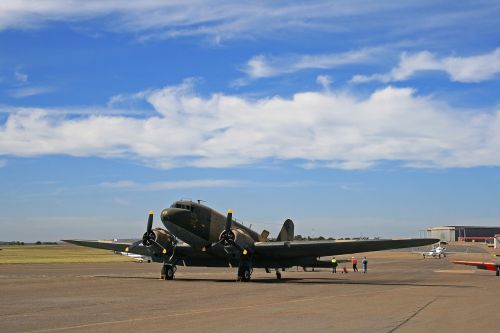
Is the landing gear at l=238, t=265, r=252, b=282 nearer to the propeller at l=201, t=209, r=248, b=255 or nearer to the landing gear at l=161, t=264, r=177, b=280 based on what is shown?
the propeller at l=201, t=209, r=248, b=255

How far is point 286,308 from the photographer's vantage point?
68.1 ft

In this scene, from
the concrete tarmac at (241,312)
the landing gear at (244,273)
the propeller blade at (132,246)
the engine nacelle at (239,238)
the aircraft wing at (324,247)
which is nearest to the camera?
the concrete tarmac at (241,312)

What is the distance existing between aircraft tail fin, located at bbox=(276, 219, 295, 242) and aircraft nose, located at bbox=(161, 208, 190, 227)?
11875mm

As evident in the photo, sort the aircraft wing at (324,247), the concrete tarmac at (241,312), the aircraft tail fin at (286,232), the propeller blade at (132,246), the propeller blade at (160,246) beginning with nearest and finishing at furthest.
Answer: the concrete tarmac at (241,312) < the aircraft wing at (324,247) < the propeller blade at (160,246) < the propeller blade at (132,246) < the aircraft tail fin at (286,232)

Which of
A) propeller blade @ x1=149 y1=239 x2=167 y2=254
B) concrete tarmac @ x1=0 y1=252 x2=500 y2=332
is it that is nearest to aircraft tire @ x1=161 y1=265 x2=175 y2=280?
propeller blade @ x1=149 y1=239 x2=167 y2=254

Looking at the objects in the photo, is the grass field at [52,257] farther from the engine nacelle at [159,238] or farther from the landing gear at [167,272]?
the landing gear at [167,272]

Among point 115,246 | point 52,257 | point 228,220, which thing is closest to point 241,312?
point 228,220

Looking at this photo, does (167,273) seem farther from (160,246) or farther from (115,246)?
(115,246)

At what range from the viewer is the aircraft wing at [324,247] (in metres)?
37.3

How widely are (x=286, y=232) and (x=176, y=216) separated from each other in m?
13.2

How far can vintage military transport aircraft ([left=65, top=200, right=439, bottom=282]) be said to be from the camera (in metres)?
38.7

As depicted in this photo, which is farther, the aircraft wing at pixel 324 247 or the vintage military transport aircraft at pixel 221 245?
the vintage military transport aircraft at pixel 221 245

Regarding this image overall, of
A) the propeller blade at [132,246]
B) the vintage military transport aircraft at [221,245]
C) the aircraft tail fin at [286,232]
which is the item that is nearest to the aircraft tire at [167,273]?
the vintage military transport aircraft at [221,245]

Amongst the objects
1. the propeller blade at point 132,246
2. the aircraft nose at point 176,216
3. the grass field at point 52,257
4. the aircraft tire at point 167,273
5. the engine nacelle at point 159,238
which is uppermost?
the aircraft nose at point 176,216
